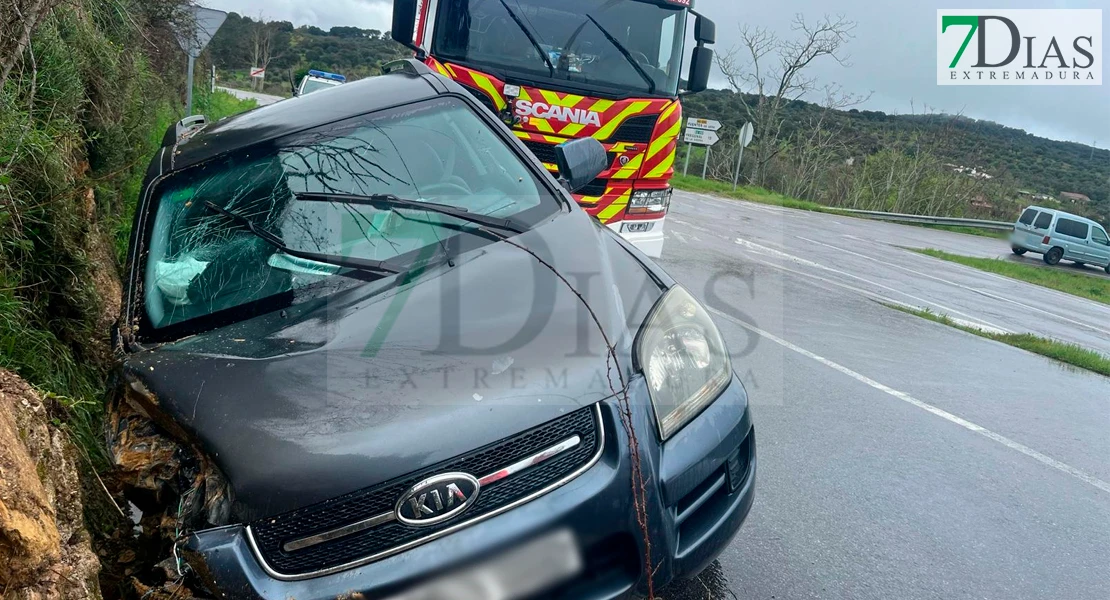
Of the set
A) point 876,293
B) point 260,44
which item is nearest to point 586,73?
point 876,293

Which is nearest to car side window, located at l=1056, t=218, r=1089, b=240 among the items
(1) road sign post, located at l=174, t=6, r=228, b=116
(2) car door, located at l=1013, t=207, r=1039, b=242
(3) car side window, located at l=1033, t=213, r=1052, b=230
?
(3) car side window, located at l=1033, t=213, r=1052, b=230

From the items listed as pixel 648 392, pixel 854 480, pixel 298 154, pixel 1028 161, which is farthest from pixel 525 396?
pixel 1028 161

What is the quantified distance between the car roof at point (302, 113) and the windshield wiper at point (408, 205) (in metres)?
0.50

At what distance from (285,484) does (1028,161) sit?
68.2 metres

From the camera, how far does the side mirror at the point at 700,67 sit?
771 cm

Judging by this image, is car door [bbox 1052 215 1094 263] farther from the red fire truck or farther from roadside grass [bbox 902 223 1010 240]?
the red fire truck

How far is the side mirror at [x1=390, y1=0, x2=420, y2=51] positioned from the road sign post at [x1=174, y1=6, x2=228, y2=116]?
3.16 m

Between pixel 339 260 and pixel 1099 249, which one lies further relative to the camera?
pixel 1099 249

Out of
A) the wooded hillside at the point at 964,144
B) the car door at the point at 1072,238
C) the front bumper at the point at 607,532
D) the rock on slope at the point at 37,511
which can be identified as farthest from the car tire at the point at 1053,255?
the rock on slope at the point at 37,511

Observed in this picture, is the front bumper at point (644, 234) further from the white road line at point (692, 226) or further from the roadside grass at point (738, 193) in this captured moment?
the roadside grass at point (738, 193)

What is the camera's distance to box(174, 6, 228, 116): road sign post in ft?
31.1

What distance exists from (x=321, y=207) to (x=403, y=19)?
5345 mm

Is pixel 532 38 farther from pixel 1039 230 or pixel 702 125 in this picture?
pixel 1039 230

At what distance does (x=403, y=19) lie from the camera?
7578 mm
